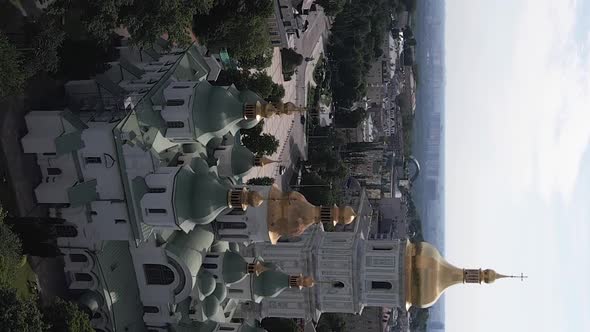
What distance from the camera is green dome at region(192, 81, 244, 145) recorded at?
1949 inches

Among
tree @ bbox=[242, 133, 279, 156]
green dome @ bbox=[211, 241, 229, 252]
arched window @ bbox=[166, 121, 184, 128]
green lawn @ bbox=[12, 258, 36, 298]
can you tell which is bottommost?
green dome @ bbox=[211, 241, 229, 252]

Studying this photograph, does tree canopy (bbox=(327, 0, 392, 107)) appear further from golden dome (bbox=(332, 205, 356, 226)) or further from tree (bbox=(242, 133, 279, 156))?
golden dome (bbox=(332, 205, 356, 226))

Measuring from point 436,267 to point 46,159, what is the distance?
101 feet

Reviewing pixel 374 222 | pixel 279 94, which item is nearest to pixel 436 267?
pixel 279 94

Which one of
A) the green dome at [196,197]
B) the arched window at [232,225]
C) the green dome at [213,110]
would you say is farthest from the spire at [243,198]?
the green dome at [213,110]

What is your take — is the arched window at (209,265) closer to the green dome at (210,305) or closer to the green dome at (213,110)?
the green dome at (210,305)

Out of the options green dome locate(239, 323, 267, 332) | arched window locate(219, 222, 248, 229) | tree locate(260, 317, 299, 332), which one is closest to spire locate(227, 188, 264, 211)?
arched window locate(219, 222, 248, 229)

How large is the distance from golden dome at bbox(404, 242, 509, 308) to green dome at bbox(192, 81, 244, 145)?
18.3 m

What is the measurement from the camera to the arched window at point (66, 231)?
49.5m

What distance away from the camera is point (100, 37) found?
46.3 meters

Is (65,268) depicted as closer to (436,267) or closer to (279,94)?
(436,267)

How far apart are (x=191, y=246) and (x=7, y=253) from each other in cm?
1510

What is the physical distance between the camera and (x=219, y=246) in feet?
185

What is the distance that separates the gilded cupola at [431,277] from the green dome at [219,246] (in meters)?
15.5
